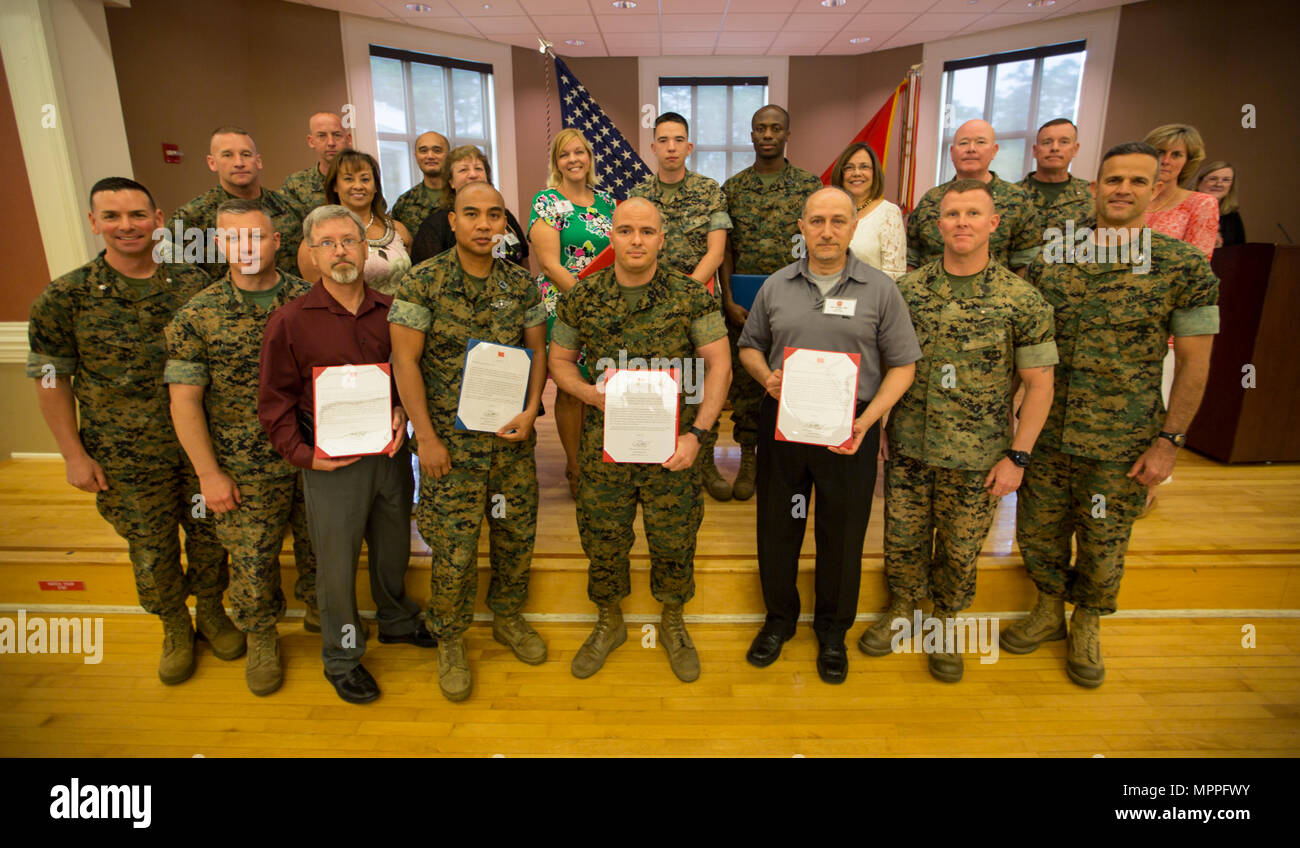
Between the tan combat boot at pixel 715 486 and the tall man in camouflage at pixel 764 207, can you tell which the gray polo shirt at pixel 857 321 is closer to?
the tall man in camouflage at pixel 764 207

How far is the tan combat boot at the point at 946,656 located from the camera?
100 inches

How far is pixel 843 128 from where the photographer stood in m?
8.71

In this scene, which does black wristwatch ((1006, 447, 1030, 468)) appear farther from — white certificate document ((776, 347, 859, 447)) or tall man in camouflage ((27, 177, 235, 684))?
tall man in camouflage ((27, 177, 235, 684))

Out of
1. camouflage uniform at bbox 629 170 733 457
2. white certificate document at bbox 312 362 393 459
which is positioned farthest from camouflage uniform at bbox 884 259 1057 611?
white certificate document at bbox 312 362 393 459

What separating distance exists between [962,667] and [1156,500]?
2028 mm

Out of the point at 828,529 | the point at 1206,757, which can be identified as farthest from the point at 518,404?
the point at 1206,757

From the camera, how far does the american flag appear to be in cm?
393

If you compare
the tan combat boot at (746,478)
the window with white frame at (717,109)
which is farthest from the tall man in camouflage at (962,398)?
the window with white frame at (717,109)

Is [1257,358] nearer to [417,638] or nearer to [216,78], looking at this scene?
[417,638]

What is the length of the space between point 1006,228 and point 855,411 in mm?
1343

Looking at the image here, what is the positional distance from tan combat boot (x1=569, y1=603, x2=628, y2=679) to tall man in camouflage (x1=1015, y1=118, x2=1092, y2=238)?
2.61m

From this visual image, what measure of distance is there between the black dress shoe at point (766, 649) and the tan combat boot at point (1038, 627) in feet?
3.33

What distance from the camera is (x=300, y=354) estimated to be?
2.09 m
